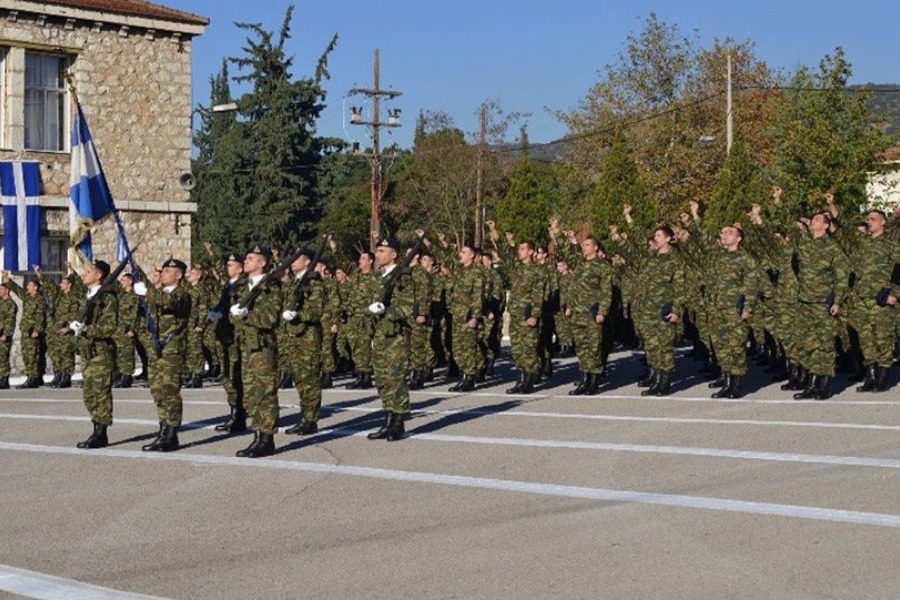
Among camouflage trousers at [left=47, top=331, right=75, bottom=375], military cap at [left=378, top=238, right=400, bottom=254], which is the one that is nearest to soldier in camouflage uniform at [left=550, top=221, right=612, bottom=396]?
military cap at [left=378, top=238, right=400, bottom=254]

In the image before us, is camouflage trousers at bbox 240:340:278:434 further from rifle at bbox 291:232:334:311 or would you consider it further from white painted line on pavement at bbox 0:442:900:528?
rifle at bbox 291:232:334:311

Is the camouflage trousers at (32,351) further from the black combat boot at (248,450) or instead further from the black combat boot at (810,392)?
the black combat boot at (810,392)

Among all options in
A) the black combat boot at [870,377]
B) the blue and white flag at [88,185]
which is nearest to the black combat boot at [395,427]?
the black combat boot at [870,377]

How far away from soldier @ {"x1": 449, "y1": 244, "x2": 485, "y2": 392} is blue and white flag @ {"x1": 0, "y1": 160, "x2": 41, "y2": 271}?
11794 millimetres

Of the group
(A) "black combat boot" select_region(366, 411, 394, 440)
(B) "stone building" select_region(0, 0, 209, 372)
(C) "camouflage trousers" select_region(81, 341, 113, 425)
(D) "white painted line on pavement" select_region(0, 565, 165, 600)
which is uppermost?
(B) "stone building" select_region(0, 0, 209, 372)

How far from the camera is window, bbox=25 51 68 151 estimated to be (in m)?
27.6

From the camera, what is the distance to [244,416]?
14.0m

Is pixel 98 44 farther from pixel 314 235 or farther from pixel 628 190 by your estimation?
pixel 314 235

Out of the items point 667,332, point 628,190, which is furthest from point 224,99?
point 667,332

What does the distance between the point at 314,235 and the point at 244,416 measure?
46.7 m

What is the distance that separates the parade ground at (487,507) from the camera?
274 inches

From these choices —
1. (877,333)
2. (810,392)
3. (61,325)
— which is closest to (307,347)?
(810,392)

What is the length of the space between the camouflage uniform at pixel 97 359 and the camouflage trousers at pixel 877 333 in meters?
7.58

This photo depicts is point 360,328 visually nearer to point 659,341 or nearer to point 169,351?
point 659,341
